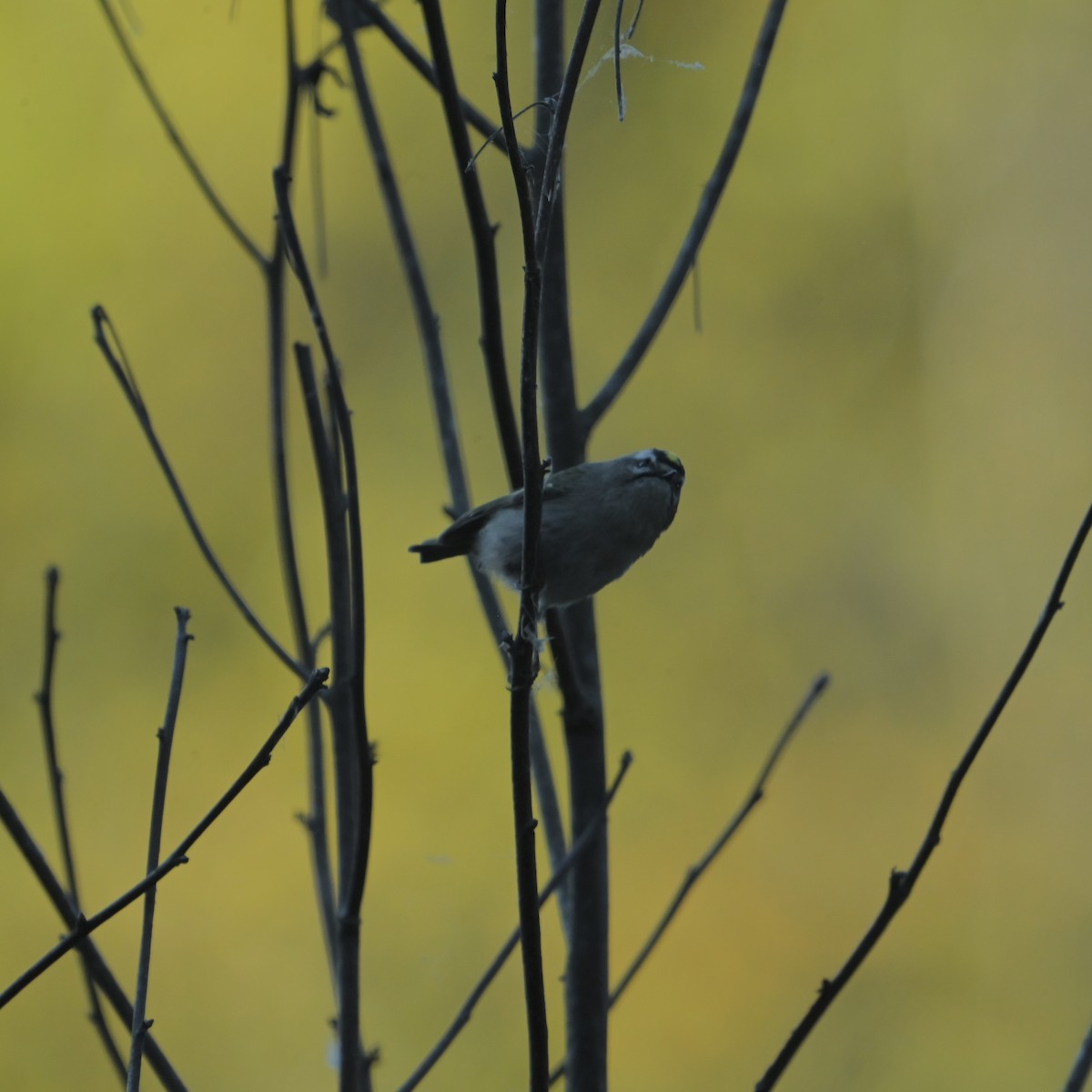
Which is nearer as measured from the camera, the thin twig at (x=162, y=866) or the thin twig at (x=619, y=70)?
the thin twig at (x=162, y=866)

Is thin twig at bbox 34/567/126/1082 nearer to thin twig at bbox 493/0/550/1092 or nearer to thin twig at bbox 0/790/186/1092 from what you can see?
thin twig at bbox 0/790/186/1092

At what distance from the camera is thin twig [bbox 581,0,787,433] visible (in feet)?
3.82

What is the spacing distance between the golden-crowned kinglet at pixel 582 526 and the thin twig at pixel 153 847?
481 millimetres

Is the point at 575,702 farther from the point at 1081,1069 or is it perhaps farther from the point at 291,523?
the point at 1081,1069

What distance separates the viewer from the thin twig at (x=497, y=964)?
35.5 inches

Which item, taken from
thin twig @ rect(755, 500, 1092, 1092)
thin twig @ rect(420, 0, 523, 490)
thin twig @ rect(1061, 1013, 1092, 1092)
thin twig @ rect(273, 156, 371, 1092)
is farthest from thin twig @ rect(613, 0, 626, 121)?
thin twig @ rect(1061, 1013, 1092, 1092)

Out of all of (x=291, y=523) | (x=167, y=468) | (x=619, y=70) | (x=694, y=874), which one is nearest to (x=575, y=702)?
(x=694, y=874)

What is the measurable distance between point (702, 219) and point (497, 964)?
0.67 metres

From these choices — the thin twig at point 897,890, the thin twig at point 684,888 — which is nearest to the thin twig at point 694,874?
the thin twig at point 684,888

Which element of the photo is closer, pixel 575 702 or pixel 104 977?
pixel 104 977

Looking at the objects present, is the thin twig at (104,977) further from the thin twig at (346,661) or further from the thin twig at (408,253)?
the thin twig at (408,253)

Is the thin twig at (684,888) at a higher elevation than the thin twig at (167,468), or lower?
lower

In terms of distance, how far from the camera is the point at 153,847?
0.78 m

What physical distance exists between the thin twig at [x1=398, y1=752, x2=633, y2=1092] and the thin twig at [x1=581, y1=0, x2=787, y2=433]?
1.18 feet
